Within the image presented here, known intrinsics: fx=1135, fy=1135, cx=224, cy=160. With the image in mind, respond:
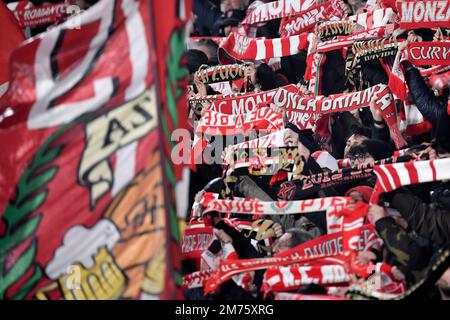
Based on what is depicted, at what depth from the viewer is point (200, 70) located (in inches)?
448

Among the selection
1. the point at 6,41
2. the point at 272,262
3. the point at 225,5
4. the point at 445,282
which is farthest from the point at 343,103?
the point at 225,5

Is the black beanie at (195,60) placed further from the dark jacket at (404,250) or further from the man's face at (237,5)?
the dark jacket at (404,250)

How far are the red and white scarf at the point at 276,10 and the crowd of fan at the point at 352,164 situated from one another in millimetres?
163

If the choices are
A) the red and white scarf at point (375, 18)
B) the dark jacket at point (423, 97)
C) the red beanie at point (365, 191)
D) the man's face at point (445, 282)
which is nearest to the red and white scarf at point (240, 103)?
the red and white scarf at point (375, 18)

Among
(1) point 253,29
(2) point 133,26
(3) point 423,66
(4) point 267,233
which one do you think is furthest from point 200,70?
(2) point 133,26

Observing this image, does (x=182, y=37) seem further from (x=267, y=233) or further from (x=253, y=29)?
(x=253, y=29)

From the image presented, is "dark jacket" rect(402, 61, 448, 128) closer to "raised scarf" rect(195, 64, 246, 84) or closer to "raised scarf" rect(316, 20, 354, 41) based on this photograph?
"raised scarf" rect(316, 20, 354, 41)

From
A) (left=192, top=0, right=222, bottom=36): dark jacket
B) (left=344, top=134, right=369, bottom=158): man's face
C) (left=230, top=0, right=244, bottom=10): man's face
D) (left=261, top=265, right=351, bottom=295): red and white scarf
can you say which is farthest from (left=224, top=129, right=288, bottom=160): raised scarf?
(left=192, top=0, right=222, bottom=36): dark jacket

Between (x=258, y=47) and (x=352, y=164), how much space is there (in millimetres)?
2757

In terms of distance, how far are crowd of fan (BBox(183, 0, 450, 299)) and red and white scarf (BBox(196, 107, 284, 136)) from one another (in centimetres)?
25

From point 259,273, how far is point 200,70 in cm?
390

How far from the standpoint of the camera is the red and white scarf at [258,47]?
1113 cm
